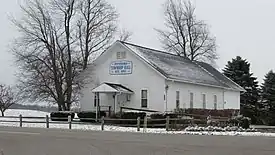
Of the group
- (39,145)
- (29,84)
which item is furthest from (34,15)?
(39,145)

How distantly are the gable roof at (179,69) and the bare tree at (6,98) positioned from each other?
1641 cm

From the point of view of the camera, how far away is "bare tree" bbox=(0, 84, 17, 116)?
51.2 m

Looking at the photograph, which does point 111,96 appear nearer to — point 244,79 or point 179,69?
point 179,69

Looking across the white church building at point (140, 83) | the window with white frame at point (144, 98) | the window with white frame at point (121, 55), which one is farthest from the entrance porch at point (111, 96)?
the window with white frame at point (121, 55)

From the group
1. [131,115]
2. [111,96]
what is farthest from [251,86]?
[131,115]

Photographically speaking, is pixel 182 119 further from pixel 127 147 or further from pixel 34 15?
pixel 34 15

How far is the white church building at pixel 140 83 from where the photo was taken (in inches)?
1540

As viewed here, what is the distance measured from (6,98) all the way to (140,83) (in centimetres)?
2031

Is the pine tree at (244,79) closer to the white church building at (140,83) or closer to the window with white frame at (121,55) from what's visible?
the white church building at (140,83)

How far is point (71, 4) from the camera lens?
158 feet

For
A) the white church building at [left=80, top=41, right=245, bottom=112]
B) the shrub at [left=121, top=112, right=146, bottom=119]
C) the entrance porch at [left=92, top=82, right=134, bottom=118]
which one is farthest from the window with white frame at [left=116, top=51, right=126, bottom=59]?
the shrub at [left=121, top=112, right=146, bottom=119]

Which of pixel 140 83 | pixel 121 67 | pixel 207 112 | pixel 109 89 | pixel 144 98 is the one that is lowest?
pixel 207 112

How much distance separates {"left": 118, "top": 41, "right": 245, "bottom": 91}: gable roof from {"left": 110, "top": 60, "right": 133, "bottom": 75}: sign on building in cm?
134

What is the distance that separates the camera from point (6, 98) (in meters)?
53.6
